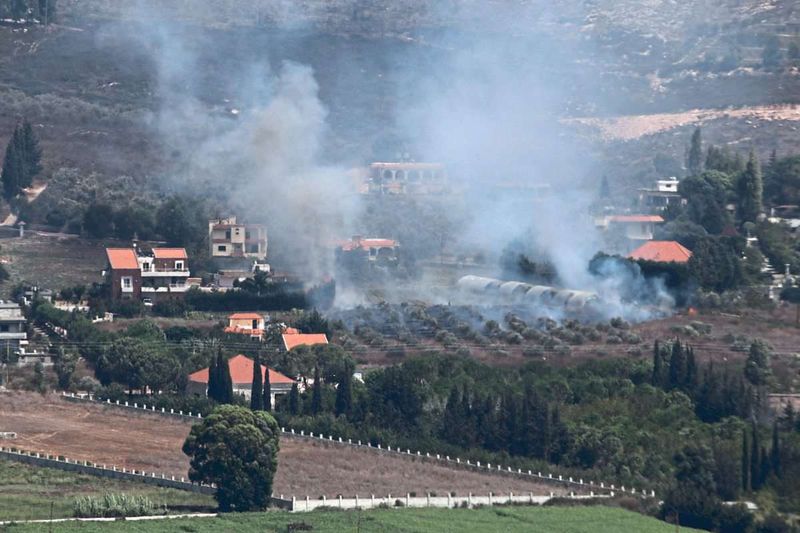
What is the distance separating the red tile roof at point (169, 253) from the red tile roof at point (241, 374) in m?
12.9

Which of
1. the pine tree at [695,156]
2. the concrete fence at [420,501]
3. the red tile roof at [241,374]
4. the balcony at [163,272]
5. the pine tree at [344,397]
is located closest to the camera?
the concrete fence at [420,501]

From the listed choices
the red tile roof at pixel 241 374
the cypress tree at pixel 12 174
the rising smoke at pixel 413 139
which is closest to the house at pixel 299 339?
the red tile roof at pixel 241 374

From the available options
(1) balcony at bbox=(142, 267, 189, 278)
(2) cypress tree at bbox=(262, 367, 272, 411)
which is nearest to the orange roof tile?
(2) cypress tree at bbox=(262, 367, 272, 411)

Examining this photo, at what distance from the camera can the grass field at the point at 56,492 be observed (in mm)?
63500

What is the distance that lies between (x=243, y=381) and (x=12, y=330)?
A: 27.2 ft

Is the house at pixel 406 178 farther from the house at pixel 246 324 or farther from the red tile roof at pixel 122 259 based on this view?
the house at pixel 246 324

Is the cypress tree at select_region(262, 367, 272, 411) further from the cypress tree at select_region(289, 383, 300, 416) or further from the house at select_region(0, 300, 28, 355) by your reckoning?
the house at select_region(0, 300, 28, 355)

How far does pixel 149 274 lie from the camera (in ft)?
301

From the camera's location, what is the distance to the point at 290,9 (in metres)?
139

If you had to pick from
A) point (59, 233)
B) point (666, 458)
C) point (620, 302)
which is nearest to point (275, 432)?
point (666, 458)

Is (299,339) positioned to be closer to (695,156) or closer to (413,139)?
(695,156)

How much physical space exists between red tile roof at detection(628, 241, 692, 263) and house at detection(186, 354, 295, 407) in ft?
60.1

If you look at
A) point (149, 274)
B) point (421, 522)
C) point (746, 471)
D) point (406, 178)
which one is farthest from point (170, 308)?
point (406, 178)

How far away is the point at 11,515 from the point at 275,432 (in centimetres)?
787
